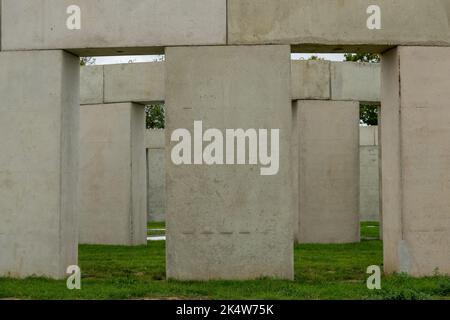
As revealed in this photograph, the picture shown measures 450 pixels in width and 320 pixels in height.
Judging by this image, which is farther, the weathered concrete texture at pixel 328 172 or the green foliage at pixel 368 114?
the green foliage at pixel 368 114

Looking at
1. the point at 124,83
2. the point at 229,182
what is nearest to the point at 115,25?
the point at 229,182

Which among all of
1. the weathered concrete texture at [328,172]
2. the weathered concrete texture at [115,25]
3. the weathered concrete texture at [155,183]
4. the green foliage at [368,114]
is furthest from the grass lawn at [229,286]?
the green foliage at [368,114]

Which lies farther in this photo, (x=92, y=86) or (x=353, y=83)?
(x=92, y=86)

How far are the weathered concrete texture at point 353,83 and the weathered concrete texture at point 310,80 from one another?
0.19 meters

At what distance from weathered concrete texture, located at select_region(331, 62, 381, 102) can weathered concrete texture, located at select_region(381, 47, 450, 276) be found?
667cm

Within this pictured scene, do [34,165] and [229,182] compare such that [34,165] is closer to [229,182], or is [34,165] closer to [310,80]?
[229,182]

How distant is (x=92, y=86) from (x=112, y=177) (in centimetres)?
239

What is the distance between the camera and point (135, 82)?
15516 mm

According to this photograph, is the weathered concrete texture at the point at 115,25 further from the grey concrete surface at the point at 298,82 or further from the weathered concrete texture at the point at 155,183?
the weathered concrete texture at the point at 155,183

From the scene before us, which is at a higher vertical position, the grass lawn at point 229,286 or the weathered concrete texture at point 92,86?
the weathered concrete texture at point 92,86

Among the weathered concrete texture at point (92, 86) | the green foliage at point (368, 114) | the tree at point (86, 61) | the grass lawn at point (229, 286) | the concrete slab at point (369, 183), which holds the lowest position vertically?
the grass lawn at point (229, 286)

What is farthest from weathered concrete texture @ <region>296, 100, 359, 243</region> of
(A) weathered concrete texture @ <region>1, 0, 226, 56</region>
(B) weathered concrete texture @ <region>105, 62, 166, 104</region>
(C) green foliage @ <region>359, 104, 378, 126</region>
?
(C) green foliage @ <region>359, 104, 378, 126</region>

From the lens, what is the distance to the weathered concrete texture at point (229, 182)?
8562 mm
